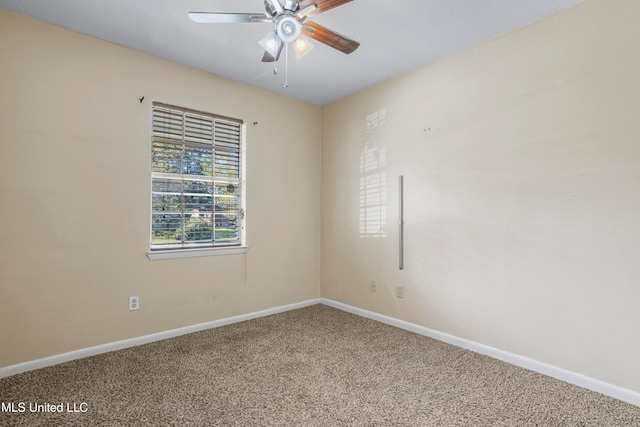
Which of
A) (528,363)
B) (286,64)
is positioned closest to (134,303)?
(286,64)

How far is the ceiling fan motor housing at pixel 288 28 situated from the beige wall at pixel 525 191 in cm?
163

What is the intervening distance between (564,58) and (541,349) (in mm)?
1999

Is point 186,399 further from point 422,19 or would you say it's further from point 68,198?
point 422,19

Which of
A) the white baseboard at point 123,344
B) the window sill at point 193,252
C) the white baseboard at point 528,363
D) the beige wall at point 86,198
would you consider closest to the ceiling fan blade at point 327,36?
the beige wall at point 86,198

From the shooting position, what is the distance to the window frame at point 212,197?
2.91 m

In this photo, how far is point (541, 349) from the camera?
2.33m

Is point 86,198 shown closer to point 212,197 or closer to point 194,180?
point 194,180

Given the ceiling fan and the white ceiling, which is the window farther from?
the ceiling fan

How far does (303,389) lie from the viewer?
2080mm

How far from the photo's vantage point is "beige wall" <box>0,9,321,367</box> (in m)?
2.29

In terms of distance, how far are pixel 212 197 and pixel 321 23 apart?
1838 millimetres

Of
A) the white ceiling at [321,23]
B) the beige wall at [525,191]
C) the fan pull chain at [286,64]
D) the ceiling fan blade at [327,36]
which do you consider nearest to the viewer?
the ceiling fan blade at [327,36]

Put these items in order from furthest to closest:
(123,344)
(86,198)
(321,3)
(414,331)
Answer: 1. (414,331)
2. (123,344)
3. (86,198)
4. (321,3)

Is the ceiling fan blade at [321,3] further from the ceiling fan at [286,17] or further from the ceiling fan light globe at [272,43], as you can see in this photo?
the ceiling fan light globe at [272,43]
